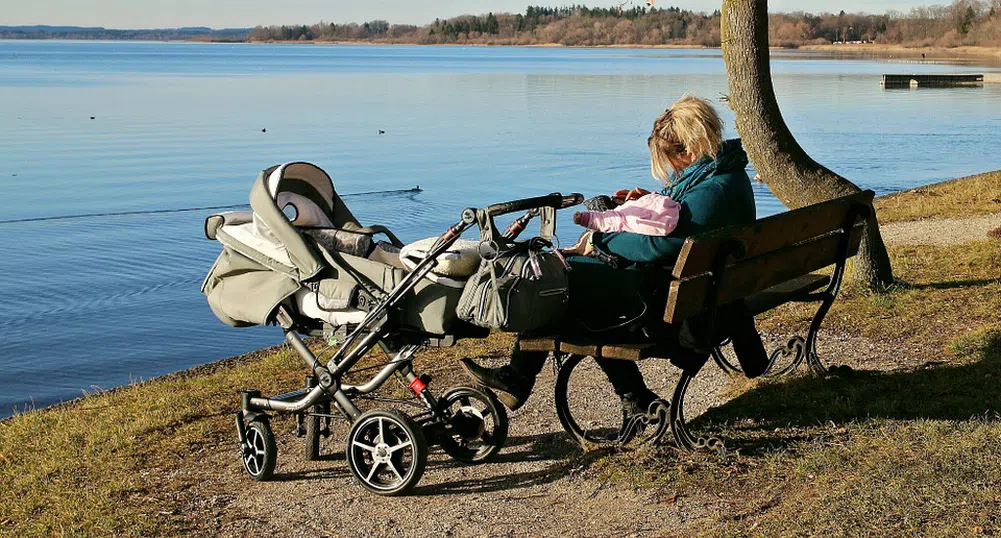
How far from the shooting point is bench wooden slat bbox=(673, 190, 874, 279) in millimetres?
4734

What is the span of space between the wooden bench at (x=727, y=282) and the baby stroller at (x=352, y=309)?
17.9 inches

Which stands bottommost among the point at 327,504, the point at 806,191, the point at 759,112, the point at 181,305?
the point at 181,305

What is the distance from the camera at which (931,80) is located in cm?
5991

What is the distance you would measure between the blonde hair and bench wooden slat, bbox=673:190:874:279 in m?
0.41

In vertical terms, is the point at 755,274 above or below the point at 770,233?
below

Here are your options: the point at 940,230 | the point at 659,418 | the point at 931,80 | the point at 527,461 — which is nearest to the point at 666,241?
the point at 659,418

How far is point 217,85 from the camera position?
2389 inches

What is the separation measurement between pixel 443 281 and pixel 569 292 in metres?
0.61

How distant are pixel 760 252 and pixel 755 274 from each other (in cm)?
11

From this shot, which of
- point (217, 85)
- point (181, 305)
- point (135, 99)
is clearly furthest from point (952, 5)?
point (181, 305)

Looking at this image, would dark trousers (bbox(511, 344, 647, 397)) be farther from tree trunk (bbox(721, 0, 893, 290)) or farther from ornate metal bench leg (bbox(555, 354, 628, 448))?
tree trunk (bbox(721, 0, 893, 290))

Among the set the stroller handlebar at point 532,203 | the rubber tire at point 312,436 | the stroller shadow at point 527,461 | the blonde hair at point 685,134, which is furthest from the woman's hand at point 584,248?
the rubber tire at point 312,436

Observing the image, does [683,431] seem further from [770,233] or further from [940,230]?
[940,230]

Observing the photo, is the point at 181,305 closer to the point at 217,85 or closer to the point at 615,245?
the point at 615,245
